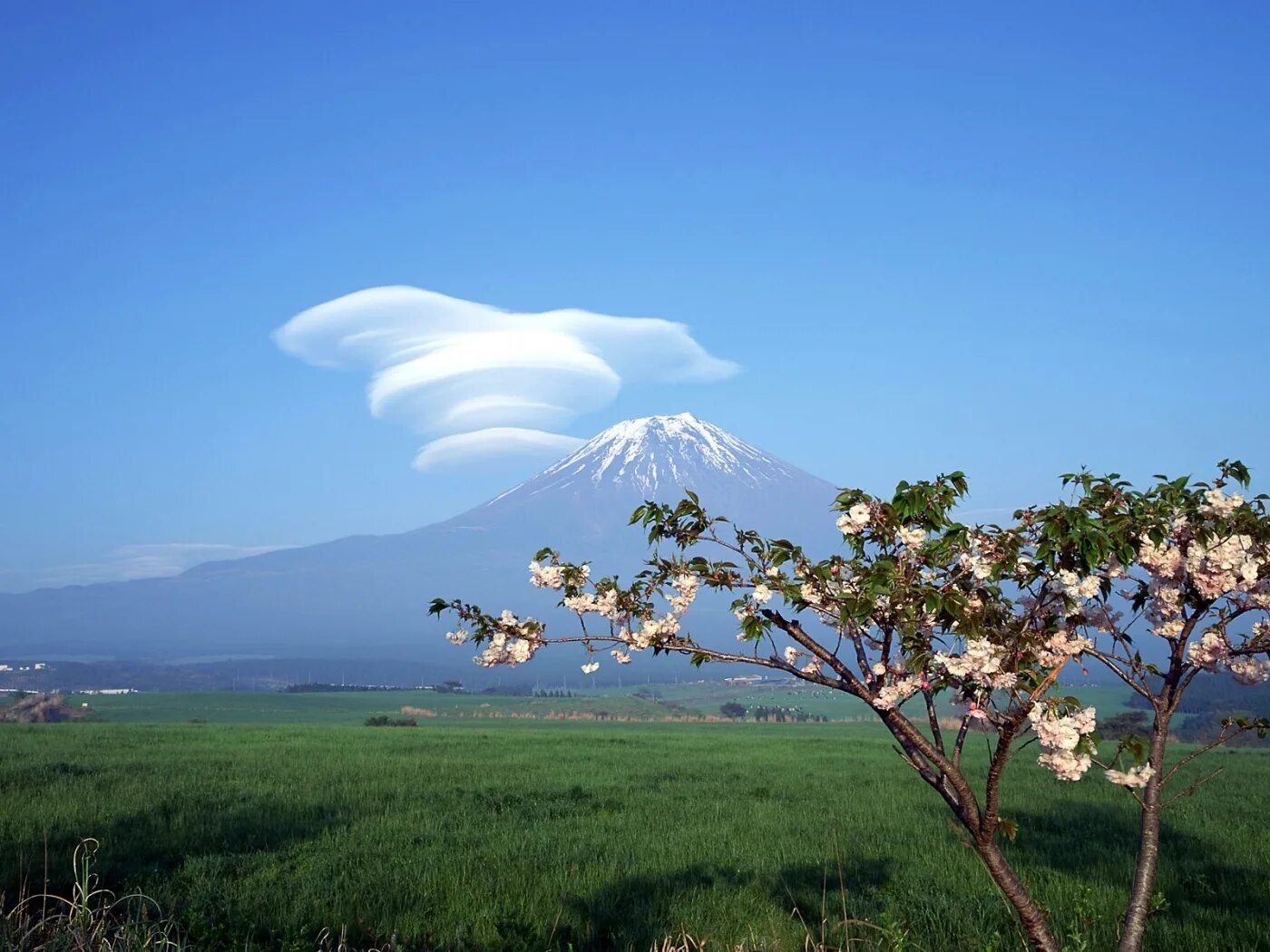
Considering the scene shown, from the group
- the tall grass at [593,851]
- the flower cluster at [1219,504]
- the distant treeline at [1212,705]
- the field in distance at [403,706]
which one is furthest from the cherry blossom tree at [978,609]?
the field in distance at [403,706]

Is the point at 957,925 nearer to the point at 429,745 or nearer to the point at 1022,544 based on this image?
the point at 1022,544

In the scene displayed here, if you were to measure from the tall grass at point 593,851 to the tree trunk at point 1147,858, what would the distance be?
4.62 feet

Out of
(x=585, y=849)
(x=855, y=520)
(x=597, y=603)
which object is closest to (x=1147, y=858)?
(x=855, y=520)

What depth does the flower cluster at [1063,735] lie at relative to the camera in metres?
4.99

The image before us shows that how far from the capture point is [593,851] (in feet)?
42.9

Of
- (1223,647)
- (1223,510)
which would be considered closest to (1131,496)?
(1223,510)

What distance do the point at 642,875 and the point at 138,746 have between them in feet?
76.8

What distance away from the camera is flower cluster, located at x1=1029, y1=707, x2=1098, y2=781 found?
4992 millimetres

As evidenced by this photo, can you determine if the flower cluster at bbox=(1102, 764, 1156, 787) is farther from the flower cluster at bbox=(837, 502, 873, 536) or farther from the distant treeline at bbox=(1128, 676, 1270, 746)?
the distant treeline at bbox=(1128, 676, 1270, 746)

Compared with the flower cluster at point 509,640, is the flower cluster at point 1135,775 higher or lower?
lower

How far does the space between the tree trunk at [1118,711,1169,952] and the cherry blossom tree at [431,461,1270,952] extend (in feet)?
0.04

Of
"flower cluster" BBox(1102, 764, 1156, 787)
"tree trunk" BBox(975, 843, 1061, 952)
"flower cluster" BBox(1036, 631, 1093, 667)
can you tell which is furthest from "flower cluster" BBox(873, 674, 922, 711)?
"flower cluster" BBox(1102, 764, 1156, 787)

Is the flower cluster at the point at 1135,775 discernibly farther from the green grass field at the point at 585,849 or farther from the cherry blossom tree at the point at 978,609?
the green grass field at the point at 585,849

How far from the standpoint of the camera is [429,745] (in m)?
32.2
